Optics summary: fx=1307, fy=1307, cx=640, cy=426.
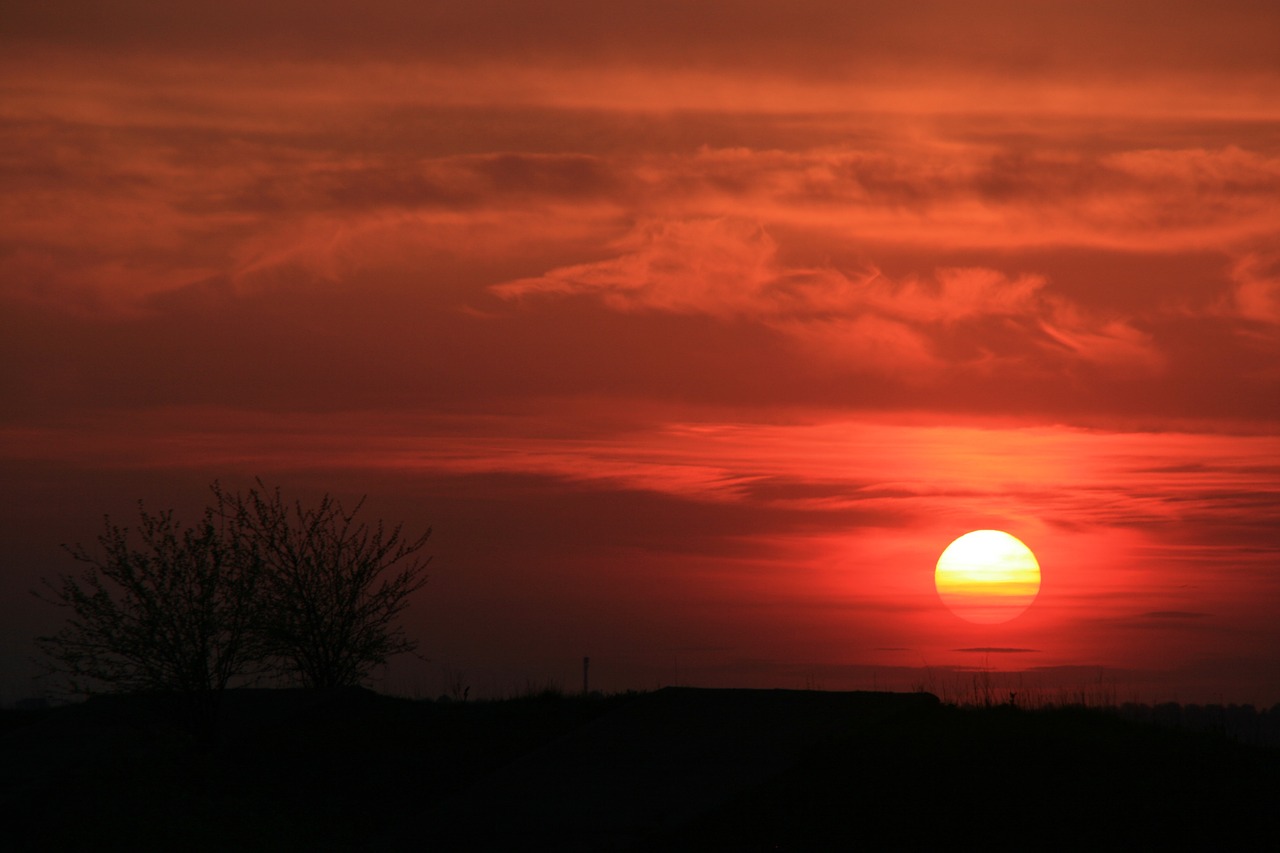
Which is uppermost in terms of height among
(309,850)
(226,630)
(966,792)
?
(226,630)

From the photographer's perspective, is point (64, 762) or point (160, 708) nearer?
point (64, 762)

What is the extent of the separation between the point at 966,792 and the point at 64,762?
474 inches

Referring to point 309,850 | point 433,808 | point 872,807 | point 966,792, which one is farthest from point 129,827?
point 966,792

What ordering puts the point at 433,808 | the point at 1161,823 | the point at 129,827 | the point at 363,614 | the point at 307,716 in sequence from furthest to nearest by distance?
the point at 363,614 → the point at 307,716 → the point at 433,808 → the point at 129,827 → the point at 1161,823

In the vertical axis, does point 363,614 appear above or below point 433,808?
above

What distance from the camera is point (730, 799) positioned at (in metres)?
15.8

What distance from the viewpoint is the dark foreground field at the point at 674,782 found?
47.1 feet

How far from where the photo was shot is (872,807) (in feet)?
48.9

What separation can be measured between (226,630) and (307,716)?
7.13 feet

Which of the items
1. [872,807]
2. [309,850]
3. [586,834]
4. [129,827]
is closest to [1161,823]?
[872,807]

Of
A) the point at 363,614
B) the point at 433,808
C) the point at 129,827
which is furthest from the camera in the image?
the point at 363,614

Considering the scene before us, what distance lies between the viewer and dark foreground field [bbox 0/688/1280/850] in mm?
14367

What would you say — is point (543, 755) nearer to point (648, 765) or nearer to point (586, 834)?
point (648, 765)

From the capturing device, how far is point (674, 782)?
55.1ft
